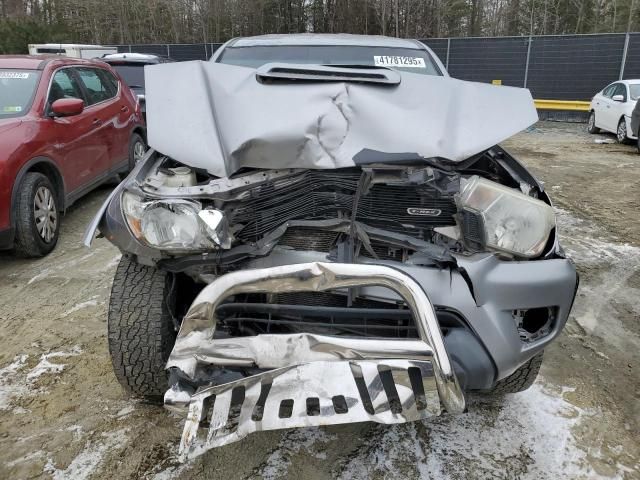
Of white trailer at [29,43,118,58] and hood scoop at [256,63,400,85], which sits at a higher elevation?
white trailer at [29,43,118,58]


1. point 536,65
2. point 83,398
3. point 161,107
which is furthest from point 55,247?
point 536,65

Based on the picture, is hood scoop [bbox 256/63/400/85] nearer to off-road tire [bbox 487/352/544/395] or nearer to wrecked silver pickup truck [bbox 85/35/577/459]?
wrecked silver pickup truck [bbox 85/35/577/459]

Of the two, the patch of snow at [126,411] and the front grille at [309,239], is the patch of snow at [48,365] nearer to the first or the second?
the patch of snow at [126,411]

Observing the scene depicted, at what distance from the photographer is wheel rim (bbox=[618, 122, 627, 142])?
34.3 ft

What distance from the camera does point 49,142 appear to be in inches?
173

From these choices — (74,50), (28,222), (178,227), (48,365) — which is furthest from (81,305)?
(74,50)

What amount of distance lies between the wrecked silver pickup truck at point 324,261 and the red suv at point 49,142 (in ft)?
7.16

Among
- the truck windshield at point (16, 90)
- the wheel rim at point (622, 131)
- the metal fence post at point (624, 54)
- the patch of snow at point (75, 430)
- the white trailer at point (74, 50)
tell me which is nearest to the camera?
the patch of snow at point (75, 430)

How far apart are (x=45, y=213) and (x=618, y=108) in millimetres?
11006

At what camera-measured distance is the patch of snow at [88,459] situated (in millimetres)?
2053

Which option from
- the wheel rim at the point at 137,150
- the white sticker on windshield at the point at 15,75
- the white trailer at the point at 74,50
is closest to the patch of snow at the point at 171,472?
the white sticker on windshield at the point at 15,75

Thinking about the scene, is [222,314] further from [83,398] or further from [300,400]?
[83,398]

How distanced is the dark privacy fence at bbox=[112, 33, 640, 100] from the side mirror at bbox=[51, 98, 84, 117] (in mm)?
13323

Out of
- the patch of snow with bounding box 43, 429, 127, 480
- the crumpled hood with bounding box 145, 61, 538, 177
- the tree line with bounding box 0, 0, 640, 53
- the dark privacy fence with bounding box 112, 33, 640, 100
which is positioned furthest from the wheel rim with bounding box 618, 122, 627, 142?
the tree line with bounding box 0, 0, 640, 53
